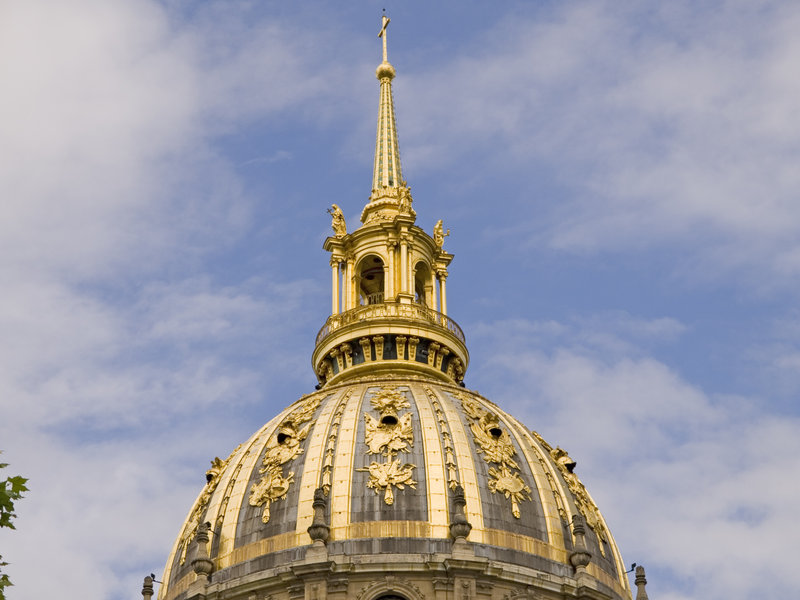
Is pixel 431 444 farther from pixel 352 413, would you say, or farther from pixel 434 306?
pixel 434 306

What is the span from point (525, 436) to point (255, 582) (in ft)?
51.0

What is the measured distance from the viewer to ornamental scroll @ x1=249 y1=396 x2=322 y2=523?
8000 centimetres

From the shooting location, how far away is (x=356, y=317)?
92.2m

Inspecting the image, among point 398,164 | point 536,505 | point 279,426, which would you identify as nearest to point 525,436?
point 536,505

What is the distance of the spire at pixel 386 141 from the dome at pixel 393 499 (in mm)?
18254

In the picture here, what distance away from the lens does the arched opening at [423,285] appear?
96.9 meters

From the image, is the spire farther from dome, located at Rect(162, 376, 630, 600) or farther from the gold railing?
dome, located at Rect(162, 376, 630, 600)

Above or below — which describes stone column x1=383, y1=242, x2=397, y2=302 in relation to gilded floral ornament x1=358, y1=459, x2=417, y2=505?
above

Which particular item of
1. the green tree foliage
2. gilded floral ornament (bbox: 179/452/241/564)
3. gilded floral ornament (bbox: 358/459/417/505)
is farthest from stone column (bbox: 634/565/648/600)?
the green tree foliage

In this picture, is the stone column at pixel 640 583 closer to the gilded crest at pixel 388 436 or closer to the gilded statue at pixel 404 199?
the gilded crest at pixel 388 436

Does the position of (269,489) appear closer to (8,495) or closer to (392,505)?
(392,505)

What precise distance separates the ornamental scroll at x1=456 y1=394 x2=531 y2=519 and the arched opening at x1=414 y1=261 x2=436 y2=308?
12117 millimetres

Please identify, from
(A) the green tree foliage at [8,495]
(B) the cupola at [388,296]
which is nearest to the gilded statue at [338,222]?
(B) the cupola at [388,296]

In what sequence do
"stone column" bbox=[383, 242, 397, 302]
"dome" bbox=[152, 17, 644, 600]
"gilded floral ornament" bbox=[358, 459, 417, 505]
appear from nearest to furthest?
"dome" bbox=[152, 17, 644, 600]
"gilded floral ornament" bbox=[358, 459, 417, 505]
"stone column" bbox=[383, 242, 397, 302]
